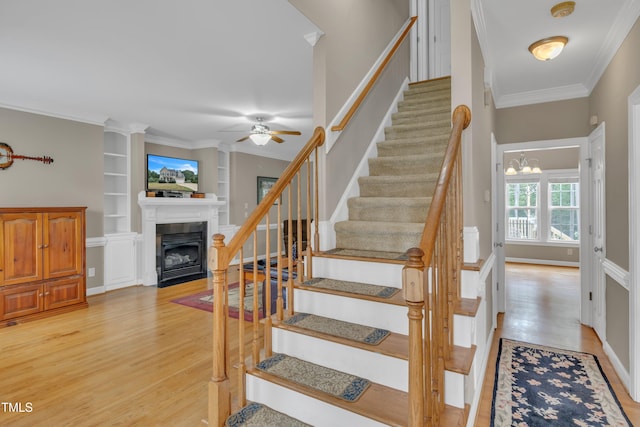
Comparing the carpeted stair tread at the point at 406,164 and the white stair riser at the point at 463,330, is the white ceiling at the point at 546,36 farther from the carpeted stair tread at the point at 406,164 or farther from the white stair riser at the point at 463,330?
the white stair riser at the point at 463,330

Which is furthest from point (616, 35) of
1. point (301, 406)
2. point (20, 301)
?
point (20, 301)

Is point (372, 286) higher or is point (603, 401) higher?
point (372, 286)

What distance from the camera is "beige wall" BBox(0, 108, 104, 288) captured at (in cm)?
423

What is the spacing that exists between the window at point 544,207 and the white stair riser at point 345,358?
788 cm

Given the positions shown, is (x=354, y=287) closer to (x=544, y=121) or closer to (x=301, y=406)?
(x=301, y=406)

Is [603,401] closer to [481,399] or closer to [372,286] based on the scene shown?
[481,399]

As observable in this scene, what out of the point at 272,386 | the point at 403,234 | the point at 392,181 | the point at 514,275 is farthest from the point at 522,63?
the point at 514,275

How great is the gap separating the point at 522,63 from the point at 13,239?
589 centimetres

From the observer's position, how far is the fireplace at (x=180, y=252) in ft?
19.7

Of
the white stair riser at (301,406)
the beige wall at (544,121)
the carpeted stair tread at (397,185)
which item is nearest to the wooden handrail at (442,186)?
the carpeted stair tread at (397,185)

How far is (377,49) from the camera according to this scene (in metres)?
3.42

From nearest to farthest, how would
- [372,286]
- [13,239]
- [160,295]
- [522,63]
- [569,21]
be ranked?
1. [372,286]
2. [569,21]
3. [522,63]
4. [13,239]
5. [160,295]

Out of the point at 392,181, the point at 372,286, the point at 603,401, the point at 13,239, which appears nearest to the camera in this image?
the point at 372,286

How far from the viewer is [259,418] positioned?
173 centimetres
